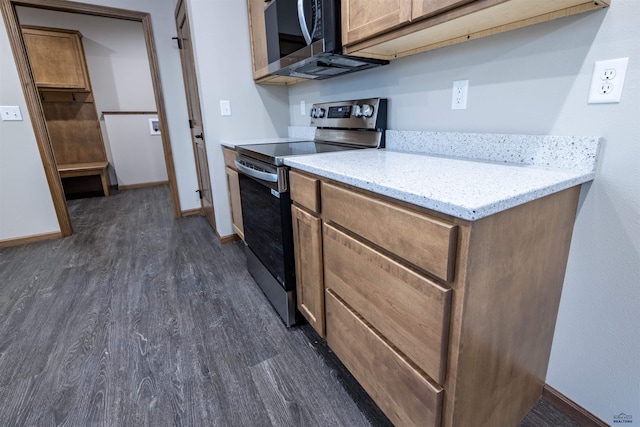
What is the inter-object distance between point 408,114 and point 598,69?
710 mm

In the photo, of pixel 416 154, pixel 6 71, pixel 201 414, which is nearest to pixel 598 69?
pixel 416 154

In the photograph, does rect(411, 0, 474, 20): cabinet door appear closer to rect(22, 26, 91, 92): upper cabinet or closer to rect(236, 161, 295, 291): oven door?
rect(236, 161, 295, 291): oven door

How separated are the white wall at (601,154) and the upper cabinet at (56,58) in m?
4.91

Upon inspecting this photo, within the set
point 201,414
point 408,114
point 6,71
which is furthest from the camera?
point 6,71

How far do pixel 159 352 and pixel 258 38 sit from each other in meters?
2.06

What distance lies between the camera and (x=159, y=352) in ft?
4.72

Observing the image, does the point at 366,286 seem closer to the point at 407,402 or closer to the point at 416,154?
the point at 407,402

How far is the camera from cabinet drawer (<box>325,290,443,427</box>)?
2.60ft

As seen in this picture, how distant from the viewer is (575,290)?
1.00 meters

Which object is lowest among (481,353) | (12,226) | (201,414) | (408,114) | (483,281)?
(201,414)

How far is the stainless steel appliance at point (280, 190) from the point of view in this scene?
1419mm

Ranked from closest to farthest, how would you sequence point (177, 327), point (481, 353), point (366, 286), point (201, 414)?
point (481, 353) → point (366, 286) → point (201, 414) → point (177, 327)

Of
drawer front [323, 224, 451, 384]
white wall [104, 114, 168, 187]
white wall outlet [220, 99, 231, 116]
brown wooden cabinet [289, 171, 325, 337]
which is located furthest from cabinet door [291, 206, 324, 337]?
white wall [104, 114, 168, 187]

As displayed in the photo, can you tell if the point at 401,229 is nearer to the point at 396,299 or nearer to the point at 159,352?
the point at 396,299
